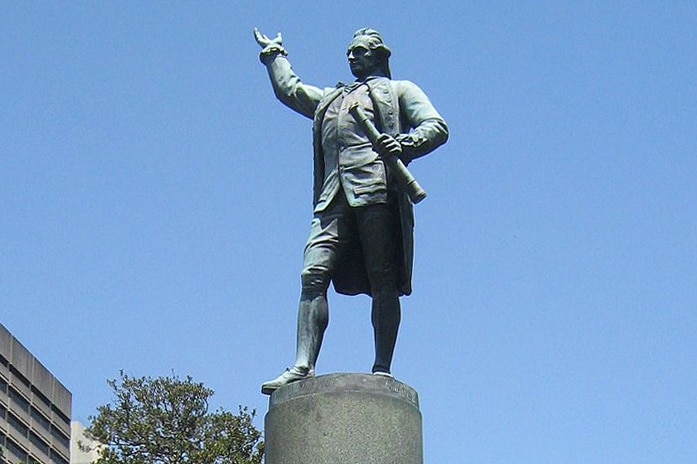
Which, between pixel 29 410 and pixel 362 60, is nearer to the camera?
pixel 362 60

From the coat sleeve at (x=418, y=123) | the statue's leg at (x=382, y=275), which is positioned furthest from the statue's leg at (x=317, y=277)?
the coat sleeve at (x=418, y=123)

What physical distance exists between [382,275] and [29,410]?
173 feet

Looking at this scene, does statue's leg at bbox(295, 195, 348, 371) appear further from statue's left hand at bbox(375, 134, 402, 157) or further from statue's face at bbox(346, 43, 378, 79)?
statue's face at bbox(346, 43, 378, 79)

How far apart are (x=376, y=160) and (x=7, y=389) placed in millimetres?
50481

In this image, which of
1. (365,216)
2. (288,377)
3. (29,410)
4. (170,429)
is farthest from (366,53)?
(29,410)

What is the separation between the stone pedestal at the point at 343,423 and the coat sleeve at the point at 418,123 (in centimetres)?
175

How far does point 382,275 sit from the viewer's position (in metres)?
9.65

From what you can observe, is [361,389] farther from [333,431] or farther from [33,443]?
[33,443]

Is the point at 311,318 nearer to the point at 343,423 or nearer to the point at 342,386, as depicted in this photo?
the point at 342,386

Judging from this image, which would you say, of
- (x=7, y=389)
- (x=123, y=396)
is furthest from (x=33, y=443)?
(x=123, y=396)

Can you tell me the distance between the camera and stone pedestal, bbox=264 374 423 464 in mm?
8758

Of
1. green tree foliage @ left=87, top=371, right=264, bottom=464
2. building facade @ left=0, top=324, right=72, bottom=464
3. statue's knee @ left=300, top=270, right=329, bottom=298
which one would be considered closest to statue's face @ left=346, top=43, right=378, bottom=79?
statue's knee @ left=300, top=270, right=329, bottom=298

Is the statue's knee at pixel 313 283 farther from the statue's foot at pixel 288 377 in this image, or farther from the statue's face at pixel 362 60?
Result: the statue's face at pixel 362 60

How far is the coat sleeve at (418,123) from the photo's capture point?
9.68 meters
